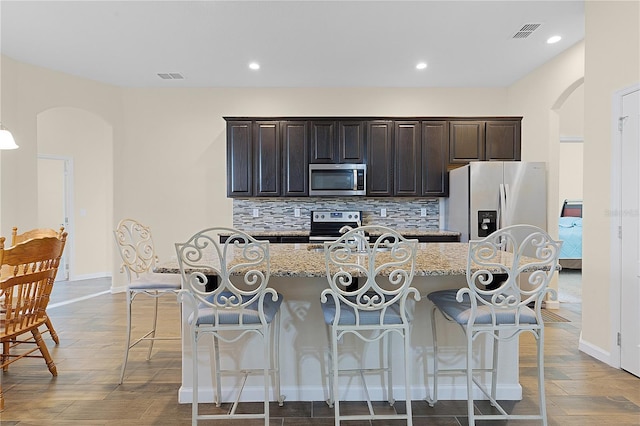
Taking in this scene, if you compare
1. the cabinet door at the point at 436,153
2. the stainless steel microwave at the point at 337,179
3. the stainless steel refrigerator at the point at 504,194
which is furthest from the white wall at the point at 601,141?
the stainless steel microwave at the point at 337,179

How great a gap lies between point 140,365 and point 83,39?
318cm

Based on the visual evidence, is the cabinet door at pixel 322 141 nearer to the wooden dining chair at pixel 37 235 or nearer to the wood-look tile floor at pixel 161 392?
the wood-look tile floor at pixel 161 392

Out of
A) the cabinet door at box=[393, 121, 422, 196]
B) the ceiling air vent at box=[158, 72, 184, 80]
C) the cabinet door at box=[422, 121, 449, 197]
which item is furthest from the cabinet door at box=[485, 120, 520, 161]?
the ceiling air vent at box=[158, 72, 184, 80]

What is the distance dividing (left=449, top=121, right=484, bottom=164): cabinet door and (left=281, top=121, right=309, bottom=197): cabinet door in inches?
73.3

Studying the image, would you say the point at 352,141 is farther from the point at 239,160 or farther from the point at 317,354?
the point at 317,354

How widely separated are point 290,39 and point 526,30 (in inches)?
88.3

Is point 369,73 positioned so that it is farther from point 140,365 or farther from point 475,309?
point 140,365

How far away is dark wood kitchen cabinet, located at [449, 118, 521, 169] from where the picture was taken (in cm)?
466

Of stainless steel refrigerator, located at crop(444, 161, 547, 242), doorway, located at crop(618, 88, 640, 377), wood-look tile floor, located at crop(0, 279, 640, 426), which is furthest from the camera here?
stainless steel refrigerator, located at crop(444, 161, 547, 242)

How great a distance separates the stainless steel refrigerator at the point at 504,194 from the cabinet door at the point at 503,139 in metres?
0.55

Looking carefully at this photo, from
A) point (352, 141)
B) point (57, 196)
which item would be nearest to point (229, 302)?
point (352, 141)

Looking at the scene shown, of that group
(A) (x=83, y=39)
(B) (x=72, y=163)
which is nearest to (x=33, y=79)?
(A) (x=83, y=39)

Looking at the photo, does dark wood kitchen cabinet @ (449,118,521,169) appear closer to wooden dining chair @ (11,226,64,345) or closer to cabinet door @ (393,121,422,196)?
cabinet door @ (393,121,422,196)

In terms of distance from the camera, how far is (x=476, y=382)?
2248 mm
